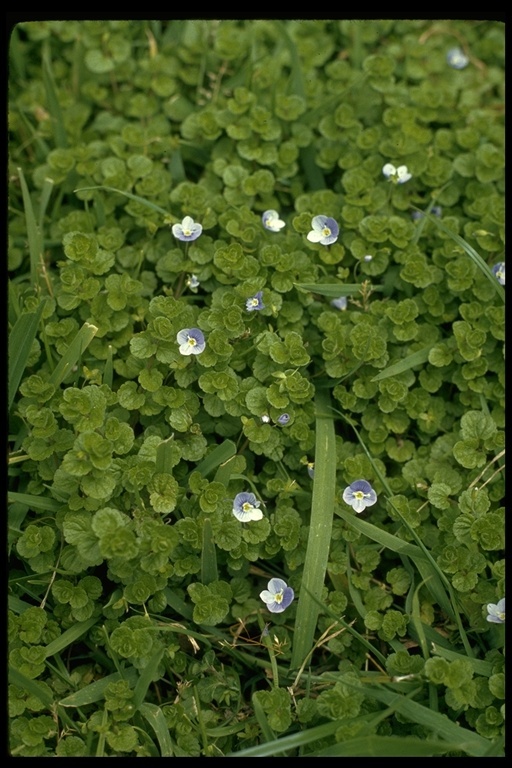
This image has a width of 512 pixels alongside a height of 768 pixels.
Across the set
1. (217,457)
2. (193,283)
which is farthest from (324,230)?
(217,457)

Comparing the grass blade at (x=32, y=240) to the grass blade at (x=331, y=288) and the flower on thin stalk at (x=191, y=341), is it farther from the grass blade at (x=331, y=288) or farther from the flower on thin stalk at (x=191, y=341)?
the grass blade at (x=331, y=288)

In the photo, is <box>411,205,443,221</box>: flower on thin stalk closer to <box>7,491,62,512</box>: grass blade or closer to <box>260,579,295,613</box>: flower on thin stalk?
<box>260,579,295,613</box>: flower on thin stalk

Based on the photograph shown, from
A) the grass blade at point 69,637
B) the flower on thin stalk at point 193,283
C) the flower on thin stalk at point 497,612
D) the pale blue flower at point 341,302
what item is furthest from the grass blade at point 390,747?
the flower on thin stalk at point 193,283

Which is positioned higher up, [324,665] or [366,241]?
[366,241]

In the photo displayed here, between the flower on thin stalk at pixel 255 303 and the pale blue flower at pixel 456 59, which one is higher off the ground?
the pale blue flower at pixel 456 59

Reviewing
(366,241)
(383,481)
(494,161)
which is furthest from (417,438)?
(494,161)

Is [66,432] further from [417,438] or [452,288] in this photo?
[452,288]
